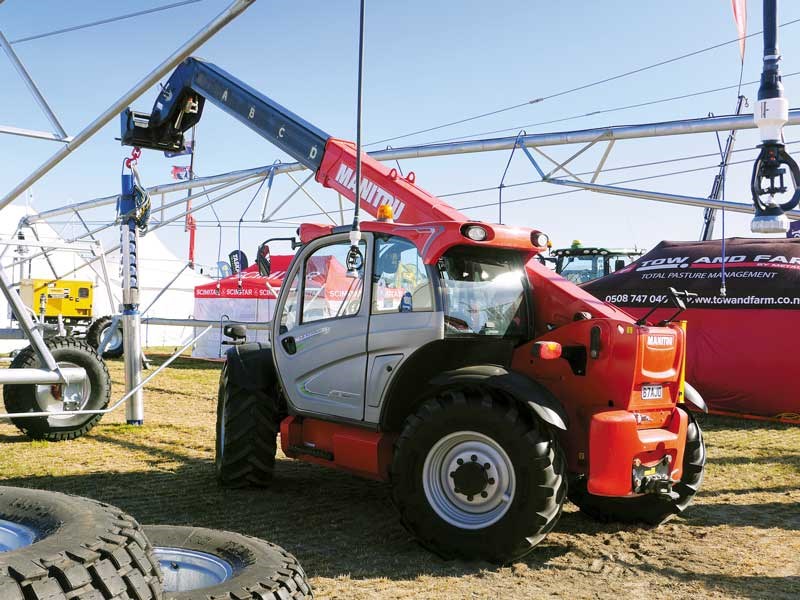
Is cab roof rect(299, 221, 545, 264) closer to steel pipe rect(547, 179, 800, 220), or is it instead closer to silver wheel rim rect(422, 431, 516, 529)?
silver wheel rim rect(422, 431, 516, 529)

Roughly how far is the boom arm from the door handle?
51.8 inches

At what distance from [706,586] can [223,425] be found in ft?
12.0

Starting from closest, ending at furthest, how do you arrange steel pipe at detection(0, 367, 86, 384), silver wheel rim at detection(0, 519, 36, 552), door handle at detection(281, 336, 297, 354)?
silver wheel rim at detection(0, 519, 36, 552)
steel pipe at detection(0, 367, 86, 384)
door handle at detection(281, 336, 297, 354)

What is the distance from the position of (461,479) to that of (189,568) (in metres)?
1.60

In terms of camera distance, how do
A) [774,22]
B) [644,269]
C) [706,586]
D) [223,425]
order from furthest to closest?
[644,269] → [223,425] → [706,586] → [774,22]

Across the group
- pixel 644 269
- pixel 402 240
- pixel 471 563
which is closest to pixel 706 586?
pixel 471 563

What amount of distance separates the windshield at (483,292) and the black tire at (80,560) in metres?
2.56

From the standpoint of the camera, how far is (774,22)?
155 inches

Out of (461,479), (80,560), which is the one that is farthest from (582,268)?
(80,560)

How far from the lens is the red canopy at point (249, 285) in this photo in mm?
18734

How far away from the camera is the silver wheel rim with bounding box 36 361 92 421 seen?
27.5 ft

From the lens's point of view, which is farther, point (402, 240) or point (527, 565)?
point (402, 240)

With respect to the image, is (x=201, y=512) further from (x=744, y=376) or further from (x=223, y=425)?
(x=744, y=376)

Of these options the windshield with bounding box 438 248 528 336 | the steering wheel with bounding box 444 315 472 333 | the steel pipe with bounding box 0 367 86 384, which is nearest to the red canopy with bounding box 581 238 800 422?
the windshield with bounding box 438 248 528 336
